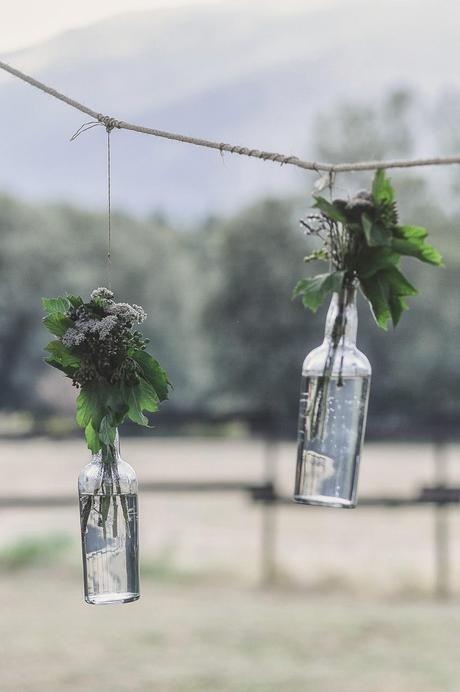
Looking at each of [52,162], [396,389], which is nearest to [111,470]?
[396,389]

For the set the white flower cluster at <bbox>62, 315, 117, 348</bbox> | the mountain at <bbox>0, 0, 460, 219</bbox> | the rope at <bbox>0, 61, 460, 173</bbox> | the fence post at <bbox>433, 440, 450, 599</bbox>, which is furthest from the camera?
the mountain at <bbox>0, 0, 460, 219</bbox>

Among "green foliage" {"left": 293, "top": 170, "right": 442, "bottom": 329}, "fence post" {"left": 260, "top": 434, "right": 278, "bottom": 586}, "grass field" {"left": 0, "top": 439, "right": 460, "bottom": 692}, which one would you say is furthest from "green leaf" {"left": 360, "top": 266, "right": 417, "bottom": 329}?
"fence post" {"left": 260, "top": 434, "right": 278, "bottom": 586}

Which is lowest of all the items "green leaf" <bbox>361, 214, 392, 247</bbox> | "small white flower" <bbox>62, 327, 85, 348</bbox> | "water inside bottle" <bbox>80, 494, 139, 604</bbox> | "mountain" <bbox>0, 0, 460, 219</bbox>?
"water inside bottle" <bbox>80, 494, 139, 604</bbox>

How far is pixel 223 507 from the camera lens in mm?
8609

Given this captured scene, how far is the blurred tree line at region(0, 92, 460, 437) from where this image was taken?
1196 centimetres

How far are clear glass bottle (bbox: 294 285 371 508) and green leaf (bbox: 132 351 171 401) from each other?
0.16 meters

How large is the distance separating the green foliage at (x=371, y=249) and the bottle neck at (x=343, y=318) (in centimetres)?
1

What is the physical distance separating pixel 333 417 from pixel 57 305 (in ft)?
0.96

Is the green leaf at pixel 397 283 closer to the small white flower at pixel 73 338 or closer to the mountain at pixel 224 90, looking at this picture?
the small white flower at pixel 73 338

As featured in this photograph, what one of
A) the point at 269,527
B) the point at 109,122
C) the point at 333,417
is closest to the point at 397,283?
the point at 333,417

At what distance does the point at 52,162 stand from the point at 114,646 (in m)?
12.5

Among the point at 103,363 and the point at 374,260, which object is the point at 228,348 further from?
the point at 374,260

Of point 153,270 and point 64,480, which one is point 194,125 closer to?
point 153,270

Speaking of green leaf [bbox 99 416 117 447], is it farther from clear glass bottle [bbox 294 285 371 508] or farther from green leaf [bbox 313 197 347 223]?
green leaf [bbox 313 197 347 223]
